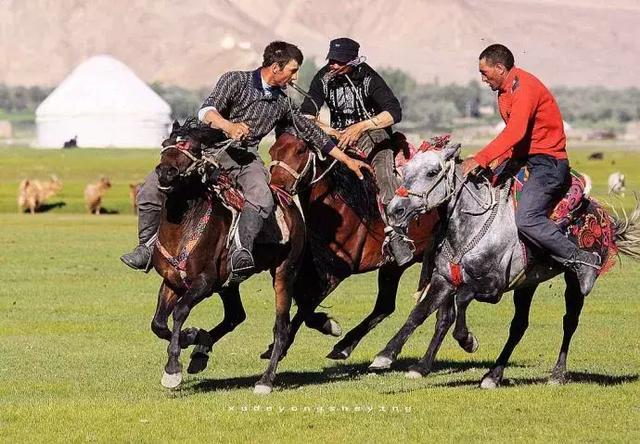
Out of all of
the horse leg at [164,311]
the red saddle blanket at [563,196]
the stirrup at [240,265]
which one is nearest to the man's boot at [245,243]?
the stirrup at [240,265]

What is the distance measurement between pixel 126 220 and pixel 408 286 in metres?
21.9

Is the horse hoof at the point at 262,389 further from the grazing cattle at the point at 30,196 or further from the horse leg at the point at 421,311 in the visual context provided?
the grazing cattle at the point at 30,196

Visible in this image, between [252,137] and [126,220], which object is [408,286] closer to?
[252,137]

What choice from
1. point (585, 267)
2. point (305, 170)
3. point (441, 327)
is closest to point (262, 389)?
point (441, 327)

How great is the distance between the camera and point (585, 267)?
13.1 metres

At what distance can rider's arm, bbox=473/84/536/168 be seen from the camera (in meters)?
12.6

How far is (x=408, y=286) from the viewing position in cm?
2589

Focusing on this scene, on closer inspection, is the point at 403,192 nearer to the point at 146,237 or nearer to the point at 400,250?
the point at 400,250

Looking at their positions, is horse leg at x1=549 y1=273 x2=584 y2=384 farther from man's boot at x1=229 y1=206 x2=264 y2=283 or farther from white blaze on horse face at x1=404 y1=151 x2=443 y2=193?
man's boot at x1=229 y1=206 x2=264 y2=283

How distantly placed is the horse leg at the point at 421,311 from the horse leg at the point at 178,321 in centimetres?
173

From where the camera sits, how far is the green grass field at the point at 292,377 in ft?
36.9

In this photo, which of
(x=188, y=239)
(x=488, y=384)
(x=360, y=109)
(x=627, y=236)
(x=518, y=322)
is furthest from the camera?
(x=360, y=109)

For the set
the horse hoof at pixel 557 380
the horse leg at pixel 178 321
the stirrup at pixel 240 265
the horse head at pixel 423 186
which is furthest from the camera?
the horse hoof at pixel 557 380

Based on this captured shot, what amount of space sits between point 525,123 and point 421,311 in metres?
1.84
